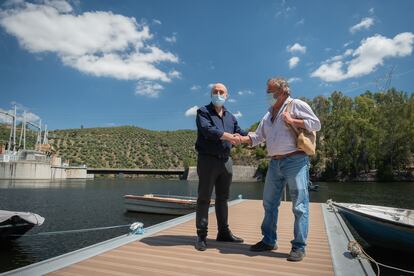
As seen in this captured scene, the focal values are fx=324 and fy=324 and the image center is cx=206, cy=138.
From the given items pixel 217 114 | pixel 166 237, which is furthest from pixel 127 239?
pixel 217 114

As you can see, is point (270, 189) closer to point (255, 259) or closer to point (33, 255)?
point (255, 259)

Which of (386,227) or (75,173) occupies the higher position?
(386,227)

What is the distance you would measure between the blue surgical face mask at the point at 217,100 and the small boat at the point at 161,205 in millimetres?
11824

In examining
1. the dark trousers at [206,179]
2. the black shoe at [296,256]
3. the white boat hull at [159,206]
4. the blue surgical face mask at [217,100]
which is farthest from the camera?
the white boat hull at [159,206]

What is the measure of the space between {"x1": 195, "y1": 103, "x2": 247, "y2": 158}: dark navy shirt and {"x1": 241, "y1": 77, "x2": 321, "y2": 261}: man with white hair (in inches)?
13.2

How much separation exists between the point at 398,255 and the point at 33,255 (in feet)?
33.7

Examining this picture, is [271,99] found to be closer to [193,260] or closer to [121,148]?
[193,260]

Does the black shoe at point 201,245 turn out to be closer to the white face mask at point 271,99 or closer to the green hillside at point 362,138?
the white face mask at point 271,99

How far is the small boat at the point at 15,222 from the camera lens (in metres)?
8.72

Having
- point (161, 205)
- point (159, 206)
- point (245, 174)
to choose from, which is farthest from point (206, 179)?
point (245, 174)

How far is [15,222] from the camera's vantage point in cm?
893

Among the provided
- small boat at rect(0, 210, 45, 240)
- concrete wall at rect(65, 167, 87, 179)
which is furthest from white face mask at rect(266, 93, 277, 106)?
concrete wall at rect(65, 167, 87, 179)

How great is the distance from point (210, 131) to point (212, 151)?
36cm

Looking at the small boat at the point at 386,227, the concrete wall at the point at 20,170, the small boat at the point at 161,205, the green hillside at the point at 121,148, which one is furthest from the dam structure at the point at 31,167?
the small boat at the point at 386,227
